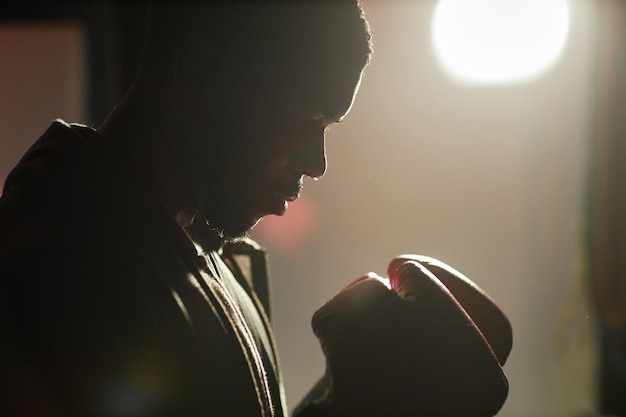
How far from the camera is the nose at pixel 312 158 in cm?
83

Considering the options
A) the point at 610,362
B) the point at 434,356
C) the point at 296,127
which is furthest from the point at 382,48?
the point at 434,356

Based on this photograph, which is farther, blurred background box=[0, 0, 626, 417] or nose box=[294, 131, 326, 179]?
blurred background box=[0, 0, 626, 417]

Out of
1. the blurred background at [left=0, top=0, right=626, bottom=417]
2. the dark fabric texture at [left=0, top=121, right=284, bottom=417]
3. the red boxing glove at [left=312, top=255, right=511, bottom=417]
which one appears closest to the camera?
the dark fabric texture at [left=0, top=121, right=284, bottom=417]

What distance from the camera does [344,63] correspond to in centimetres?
78

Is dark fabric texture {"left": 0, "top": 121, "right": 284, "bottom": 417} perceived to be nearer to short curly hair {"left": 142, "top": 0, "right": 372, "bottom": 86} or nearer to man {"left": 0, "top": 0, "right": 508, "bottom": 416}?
man {"left": 0, "top": 0, "right": 508, "bottom": 416}

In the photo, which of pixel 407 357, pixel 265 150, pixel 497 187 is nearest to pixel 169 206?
pixel 265 150

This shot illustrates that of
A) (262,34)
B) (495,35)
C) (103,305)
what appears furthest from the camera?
(495,35)

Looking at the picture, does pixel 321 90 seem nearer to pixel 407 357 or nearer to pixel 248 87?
pixel 248 87

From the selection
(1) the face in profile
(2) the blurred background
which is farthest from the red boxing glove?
(2) the blurred background

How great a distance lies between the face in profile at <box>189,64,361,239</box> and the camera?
0.79 metres

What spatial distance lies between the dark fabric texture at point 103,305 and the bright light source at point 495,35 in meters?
1.85

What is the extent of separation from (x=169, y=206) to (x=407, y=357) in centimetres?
33

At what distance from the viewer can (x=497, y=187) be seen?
243 cm

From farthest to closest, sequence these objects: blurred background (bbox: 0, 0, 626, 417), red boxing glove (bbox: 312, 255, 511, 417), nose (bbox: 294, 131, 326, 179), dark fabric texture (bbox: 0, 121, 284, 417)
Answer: blurred background (bbox: 0, 0, 626, 417) → nose (bbox: 294, 131, 326, 179) → red boxing glove (bbox: 312, 255, 511, 417) → dark fabric texture (bbox: 0, 121, 284, 417)
